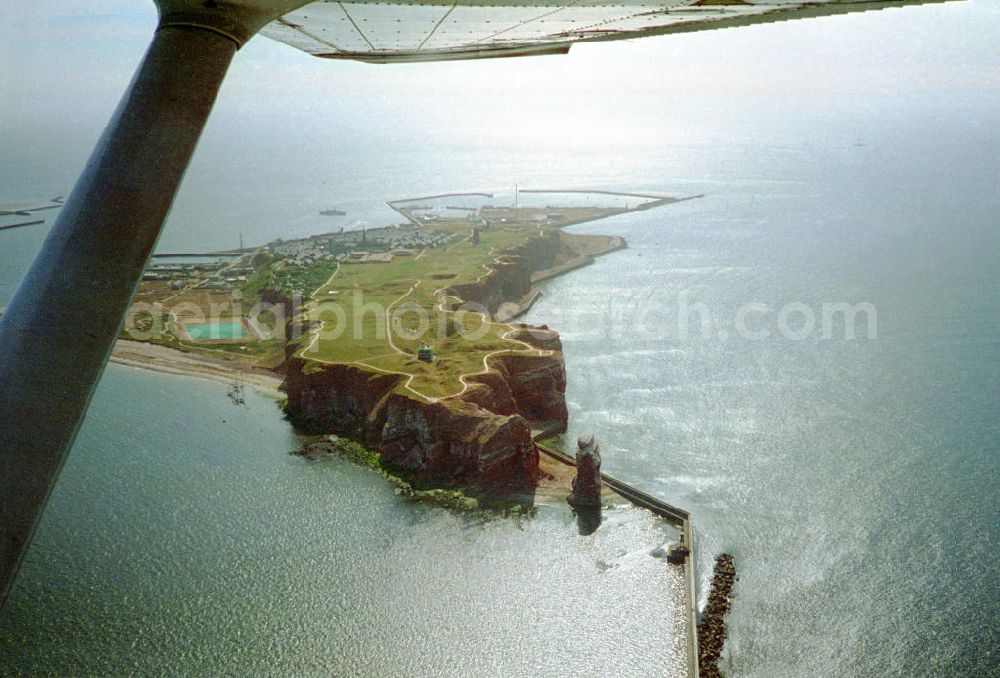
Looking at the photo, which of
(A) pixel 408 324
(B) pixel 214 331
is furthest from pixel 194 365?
(A) pixel 408 324

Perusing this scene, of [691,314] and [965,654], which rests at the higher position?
[691,314]

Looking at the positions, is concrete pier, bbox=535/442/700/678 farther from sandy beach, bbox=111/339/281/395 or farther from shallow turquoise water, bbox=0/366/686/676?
sandy beach, bbox=111/339/281/395

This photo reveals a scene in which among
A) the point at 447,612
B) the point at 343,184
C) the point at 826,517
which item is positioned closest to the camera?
the point at 447,612

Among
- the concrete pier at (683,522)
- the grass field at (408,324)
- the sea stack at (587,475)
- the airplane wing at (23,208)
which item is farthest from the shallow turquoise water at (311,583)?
the airplane wing at (23,208)

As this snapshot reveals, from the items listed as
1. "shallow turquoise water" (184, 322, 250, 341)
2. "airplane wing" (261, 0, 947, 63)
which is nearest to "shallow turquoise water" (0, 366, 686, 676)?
"airplane wing" (261, 0, 947, 63)

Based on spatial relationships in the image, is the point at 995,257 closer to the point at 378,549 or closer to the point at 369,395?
the point at 369,395

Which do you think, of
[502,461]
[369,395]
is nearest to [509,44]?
Result: [502,461]

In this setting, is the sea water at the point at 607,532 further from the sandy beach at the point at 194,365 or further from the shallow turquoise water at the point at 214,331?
the shallow turquoise water at the point at 214,331
